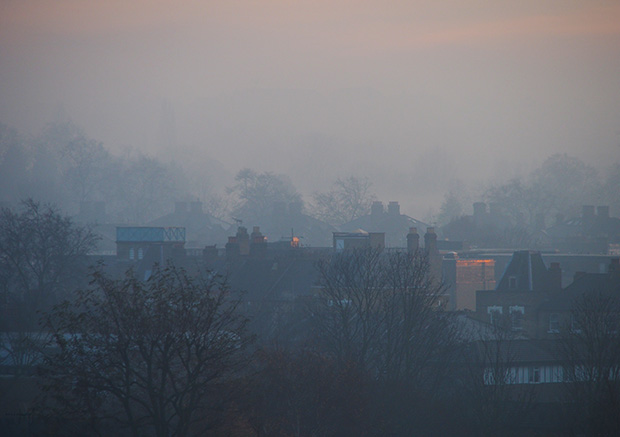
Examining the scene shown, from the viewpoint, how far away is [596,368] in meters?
27.0

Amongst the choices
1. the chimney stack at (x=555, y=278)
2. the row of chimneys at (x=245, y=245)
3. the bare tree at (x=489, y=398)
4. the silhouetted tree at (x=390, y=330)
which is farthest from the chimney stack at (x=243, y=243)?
the bare tree at (x=489, y=398)

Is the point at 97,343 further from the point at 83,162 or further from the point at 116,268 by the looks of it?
the point at 83,162

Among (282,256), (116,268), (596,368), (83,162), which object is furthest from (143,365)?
(83,162)

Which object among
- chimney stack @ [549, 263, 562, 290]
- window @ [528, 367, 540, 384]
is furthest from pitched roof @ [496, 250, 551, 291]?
window @ [528, 367, 540, 384]

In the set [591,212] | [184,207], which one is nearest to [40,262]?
[184,207]

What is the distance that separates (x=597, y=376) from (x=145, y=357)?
15560 millimetres

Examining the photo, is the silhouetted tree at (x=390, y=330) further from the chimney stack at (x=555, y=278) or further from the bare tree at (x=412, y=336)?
the chimney stack at (x=555, y=278)

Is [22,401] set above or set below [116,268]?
below

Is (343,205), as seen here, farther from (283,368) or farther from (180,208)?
(283,368)

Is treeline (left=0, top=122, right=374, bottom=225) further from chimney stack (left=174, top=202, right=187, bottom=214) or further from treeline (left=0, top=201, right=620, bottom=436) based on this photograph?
treeline (left=0, top=201, right=620, bottom=436)

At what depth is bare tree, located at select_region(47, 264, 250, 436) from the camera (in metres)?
17.3

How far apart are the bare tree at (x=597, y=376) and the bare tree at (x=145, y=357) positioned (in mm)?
10993

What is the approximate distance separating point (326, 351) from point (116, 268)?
3136cm

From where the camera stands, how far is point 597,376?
26.5 metres
